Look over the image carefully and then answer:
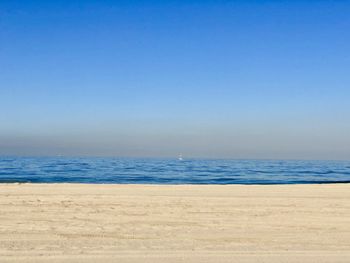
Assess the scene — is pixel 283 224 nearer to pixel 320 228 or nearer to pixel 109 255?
pixel 320 228

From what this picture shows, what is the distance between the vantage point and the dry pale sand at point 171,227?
Answer: 731 centimetres

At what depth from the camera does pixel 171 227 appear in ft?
31.9

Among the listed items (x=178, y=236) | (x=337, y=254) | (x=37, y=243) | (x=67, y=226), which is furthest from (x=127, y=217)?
(x=337, y=254)

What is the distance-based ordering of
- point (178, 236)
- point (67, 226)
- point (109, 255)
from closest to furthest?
point (109, 255), point (178, 236), point (67, 226)

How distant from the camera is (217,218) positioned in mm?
10914

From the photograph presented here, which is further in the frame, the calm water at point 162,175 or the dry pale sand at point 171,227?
the calm water at point 162,175

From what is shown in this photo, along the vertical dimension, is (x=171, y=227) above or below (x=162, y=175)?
above

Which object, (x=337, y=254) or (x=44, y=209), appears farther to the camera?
(x=44, y=209)

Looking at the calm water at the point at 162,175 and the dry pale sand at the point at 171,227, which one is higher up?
the dry pale sand at the point at 171,227

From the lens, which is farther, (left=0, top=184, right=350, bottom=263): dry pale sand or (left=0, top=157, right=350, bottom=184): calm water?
(left=0, top=157, right=350, bottom=184): calm water

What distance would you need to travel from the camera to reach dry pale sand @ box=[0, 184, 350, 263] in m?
7.31

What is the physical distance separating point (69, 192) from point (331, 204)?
28.4ft

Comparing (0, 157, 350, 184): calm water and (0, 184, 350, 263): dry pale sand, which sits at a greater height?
(0, 184, 350, 263): dry pale sand

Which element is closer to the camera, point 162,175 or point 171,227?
point 171,227
